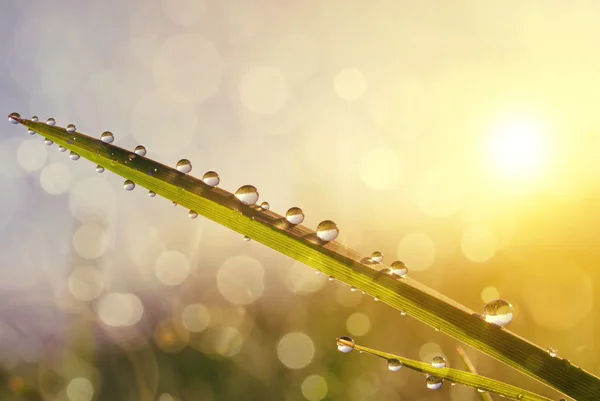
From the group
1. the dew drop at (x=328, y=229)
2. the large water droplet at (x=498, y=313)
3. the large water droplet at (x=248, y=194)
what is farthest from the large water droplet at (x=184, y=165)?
the large water droplet at (x=498, y=313)

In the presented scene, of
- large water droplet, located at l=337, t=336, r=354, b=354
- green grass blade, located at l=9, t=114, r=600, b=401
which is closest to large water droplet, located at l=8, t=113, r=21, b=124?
green grass blade, located at l=9, t=114, r=600, b=401

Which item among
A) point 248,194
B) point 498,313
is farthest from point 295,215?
point 498,313

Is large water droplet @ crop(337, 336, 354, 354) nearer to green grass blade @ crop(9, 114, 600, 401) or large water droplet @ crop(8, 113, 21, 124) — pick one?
green grass blade @ crop(9, 114, 600, 401)

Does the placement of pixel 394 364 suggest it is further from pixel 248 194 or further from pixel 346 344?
pixel 248 194

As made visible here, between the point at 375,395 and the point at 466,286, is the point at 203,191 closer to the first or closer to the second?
the point at 375,395

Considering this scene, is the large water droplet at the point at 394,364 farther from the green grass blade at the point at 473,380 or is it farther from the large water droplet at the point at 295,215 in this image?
the large water droplet at the point at 295,215

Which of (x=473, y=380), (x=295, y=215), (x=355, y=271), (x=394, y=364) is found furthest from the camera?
(x=295, y=215)

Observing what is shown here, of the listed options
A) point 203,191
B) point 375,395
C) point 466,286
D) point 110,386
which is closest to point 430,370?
point 203,191
